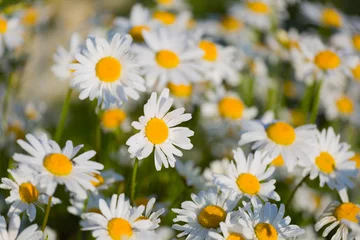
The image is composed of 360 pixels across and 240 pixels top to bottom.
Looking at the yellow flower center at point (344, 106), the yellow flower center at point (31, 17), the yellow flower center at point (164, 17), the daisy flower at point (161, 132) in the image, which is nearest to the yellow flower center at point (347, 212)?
the daisy flower at point (161, 132)

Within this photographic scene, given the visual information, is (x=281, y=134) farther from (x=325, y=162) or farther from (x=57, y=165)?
(x=57, y=165)

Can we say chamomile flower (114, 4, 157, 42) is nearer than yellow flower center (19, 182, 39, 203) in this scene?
No

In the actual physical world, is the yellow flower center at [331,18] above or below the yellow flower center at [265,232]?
A: below

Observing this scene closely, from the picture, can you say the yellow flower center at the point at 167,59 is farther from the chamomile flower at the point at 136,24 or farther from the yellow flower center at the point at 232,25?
the yellow flower center at the point at 232,25

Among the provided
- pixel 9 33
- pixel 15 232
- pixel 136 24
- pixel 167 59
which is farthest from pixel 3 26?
pixel 15 232

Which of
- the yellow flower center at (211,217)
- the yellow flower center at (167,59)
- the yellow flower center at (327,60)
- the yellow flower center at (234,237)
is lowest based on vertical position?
the yellow flower center at (327,60)

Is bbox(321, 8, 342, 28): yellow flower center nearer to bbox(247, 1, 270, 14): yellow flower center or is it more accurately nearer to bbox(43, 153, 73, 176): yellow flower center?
bbox(247, 1, 270, 14): yellow flower center

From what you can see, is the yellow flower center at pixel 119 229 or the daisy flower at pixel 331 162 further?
the daisy flower at pixel 331 162

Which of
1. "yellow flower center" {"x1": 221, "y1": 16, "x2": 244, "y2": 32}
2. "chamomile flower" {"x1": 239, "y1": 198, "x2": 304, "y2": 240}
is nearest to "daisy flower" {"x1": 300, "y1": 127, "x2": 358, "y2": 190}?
"chamomile flower" {"x1": 239, "y1": 198, "x2": 304, "y2": 240}
